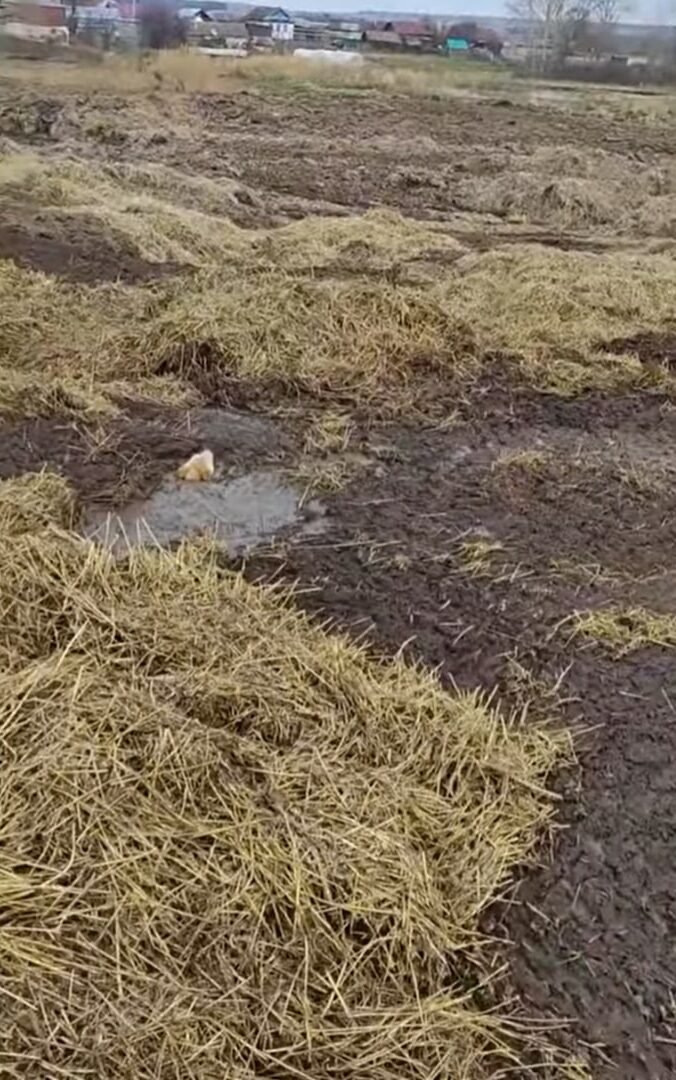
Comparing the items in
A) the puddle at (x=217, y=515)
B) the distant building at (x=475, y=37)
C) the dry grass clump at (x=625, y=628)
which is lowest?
the puddle at (x=217, y=515)

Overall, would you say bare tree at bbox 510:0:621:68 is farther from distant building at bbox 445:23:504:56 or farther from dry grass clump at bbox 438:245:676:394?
dry grass clump at bbox 438:245:676:394

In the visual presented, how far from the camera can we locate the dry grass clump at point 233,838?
6.46ft

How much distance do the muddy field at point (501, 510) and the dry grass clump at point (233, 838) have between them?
17cm

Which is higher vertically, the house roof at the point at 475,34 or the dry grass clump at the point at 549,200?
the house roof at the point at 475,34

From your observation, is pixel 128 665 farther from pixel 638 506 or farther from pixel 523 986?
pixel 638 506

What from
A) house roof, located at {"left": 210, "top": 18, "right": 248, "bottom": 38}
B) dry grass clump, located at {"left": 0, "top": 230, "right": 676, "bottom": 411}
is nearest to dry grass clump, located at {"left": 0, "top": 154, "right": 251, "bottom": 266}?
dry grass clump, located at {"left": 0, "top": 230, "right": 676, "bottom": 411}

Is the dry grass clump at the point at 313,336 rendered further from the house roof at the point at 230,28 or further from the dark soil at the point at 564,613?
the house roof at the point at 230,28

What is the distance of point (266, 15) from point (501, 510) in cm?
3980

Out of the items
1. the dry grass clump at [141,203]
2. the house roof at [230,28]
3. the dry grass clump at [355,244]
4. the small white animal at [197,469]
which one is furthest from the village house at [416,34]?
the small white animal at [197,469]

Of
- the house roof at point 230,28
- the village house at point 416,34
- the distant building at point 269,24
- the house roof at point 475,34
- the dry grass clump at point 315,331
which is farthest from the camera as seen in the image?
the distant building at point 269,24

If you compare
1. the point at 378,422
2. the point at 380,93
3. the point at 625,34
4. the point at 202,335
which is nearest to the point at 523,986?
the point at 378,422

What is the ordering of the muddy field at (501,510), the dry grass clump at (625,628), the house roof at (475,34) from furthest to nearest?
the house roof at (475,34) → the dry grass clump at (625,628) → the muddy field at (501,510)

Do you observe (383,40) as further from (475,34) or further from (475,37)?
(475,37)

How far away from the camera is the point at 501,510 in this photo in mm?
4332
